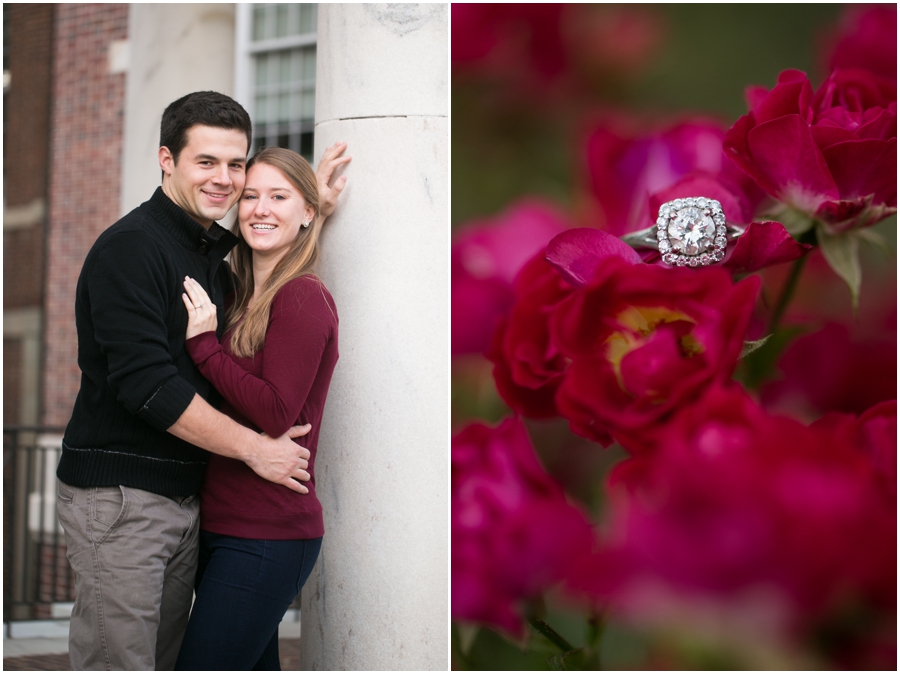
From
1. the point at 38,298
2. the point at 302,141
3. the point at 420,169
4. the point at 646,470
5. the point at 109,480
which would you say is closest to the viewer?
the point at 646,470

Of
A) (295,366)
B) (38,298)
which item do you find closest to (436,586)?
(295,366)

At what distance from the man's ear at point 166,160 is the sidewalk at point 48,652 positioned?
2.21 m

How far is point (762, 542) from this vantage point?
0.23m

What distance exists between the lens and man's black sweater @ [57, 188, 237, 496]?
153 cm

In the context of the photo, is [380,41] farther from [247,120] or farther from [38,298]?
[38,298]

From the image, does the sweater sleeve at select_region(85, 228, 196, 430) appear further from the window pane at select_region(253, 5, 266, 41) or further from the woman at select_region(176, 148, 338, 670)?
the window pane at select_region(253, 5, 266, 41)

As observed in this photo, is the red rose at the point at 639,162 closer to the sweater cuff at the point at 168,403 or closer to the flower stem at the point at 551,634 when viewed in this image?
the flower stem at the point at 551,634

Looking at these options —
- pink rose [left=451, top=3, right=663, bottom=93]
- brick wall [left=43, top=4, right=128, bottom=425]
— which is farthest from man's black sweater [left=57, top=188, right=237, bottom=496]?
brick wall [left=43, top=4, right=128, bottom=425]

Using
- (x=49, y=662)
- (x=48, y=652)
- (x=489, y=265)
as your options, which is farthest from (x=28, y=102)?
(x=489, y=265)

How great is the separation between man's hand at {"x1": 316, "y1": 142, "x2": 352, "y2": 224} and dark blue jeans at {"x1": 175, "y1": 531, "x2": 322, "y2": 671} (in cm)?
78

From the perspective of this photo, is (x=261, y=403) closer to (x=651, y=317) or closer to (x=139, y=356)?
(x=139, y=356)

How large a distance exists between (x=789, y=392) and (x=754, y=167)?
0.12m

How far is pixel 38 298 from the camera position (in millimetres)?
8922

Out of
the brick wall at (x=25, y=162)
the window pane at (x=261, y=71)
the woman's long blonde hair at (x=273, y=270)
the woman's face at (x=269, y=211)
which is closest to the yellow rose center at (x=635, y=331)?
the woman's long blonde hair at (x=273, y=270)
